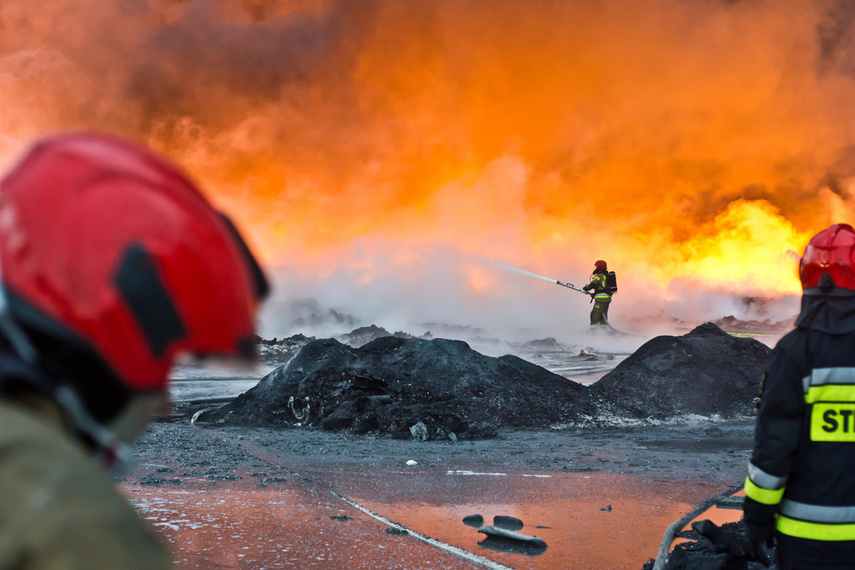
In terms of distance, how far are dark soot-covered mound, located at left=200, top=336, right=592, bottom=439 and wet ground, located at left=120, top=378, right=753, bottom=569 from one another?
0.67m

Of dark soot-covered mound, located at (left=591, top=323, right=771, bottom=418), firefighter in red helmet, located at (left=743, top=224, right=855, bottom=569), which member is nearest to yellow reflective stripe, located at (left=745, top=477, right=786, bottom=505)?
firefighter in red helmet, located at (left=743, top=224, right=855, bottom=569)

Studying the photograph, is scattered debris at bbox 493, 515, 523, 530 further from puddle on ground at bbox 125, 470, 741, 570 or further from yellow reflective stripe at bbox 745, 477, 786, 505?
yellow reflective stripe at bbox 745, 477, 786, 505

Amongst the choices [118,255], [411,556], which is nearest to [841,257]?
[118,255]

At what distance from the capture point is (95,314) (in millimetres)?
696

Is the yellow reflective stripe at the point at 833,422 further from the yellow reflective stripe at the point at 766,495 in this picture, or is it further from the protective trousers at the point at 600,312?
the protective trousers at the point at 600,312

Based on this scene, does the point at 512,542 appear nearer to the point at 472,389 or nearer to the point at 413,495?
the point at 413,495

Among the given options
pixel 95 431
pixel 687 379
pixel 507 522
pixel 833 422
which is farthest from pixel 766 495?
pixel 687 379

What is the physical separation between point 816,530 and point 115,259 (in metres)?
2.66

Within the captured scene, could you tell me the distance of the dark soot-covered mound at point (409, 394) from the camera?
995 cm

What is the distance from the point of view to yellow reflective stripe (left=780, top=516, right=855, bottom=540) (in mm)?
2383

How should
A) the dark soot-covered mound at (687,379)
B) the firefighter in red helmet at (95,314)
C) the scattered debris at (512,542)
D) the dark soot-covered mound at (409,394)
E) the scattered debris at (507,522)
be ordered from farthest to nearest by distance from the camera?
1. the dark soot-covered mound at (687,379)
2. the dark soot-covered mound at (409,394)
3. the scattered debris at (507,522)
4. the scattered debris at (512,542)
5. the firefighter in red helmet at (95,314)

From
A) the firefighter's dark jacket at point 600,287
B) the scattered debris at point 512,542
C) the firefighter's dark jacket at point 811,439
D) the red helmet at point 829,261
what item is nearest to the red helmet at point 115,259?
the firefighter's dark jacket at point 811,439

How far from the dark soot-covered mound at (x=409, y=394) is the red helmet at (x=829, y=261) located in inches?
275

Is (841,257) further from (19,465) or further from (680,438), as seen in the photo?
(680,438)
